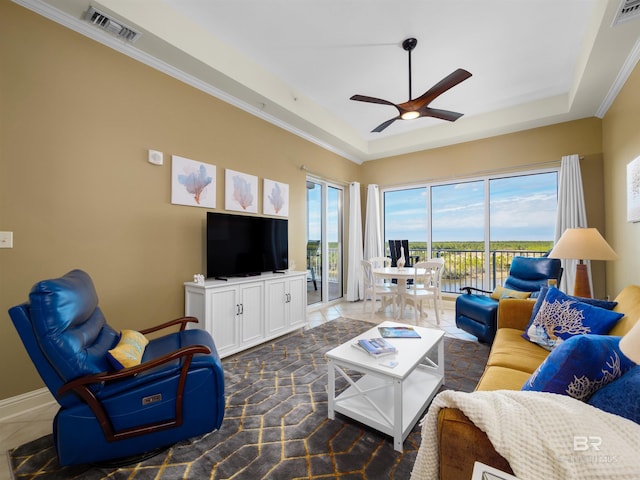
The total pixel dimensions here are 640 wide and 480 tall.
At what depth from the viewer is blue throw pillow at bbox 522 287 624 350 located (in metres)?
1.75

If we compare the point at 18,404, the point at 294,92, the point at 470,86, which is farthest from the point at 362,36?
the point at 18,404

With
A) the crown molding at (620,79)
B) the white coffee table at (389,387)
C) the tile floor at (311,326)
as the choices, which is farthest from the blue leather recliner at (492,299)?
the crown molding at (620,79)

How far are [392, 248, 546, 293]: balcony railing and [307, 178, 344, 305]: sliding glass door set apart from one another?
1691mm

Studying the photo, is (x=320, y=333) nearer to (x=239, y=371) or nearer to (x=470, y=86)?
(x=239, y=371)

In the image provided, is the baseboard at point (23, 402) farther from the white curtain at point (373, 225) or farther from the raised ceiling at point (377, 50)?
the white curtain at point (373, 225)

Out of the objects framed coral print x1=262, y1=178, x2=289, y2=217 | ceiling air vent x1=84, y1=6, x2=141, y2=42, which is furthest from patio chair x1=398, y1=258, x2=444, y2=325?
ceiling air vent x1=84, y1=6, x2=141, y2=42

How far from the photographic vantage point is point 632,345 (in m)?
0.71

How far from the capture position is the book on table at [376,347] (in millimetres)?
1937

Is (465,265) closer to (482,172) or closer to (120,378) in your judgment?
(482,172)

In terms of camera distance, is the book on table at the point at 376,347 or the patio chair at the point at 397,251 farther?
the patio chair at the point at 397,251

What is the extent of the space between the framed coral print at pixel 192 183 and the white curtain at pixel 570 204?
477cm

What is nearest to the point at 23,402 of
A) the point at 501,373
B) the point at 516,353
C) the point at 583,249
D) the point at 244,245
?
the point at 244,245

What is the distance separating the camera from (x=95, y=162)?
7.84ft

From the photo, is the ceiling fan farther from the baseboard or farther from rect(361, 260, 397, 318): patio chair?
the baseboard
